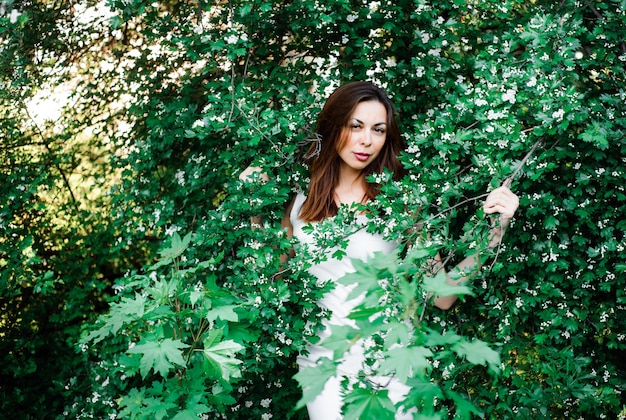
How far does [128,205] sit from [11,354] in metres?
1.34

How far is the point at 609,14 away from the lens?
2619 mm

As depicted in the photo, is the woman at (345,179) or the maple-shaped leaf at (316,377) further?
the woman at (345,179)

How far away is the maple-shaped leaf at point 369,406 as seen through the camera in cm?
141

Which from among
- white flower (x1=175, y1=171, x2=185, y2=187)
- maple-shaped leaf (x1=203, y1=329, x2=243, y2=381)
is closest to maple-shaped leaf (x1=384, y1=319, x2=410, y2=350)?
maple-shaped leaf (x1=203, y1=329, x2=243, y2=381)

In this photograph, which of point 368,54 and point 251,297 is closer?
point 251,297

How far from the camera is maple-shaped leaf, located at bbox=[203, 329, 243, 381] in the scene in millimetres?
1884

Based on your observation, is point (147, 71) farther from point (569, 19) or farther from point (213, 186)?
point (569, 19)

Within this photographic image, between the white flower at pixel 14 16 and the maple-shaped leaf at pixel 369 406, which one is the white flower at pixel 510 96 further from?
the white flower at pixel 14 16

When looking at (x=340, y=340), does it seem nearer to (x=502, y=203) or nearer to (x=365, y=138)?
(x=502, y=203)

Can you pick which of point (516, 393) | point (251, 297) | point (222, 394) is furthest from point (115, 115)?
point (516, 393)

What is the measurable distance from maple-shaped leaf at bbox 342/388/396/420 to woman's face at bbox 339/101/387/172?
4.49ft

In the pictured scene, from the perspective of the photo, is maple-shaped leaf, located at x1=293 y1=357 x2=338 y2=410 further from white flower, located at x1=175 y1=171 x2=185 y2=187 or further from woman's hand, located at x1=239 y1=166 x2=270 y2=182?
white flower, located at x1=175 y1=171 x2=185 y2=187

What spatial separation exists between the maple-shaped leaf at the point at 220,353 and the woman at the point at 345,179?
69cm

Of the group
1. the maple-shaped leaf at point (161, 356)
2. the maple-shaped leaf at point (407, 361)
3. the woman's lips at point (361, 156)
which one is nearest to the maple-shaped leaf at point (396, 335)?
the maple-shaped leaf at point (407, 361)
